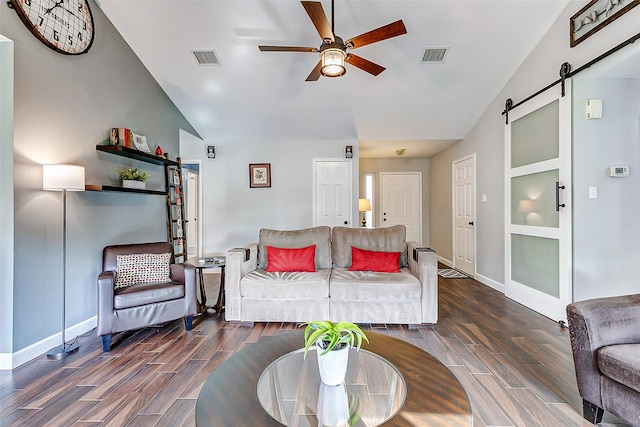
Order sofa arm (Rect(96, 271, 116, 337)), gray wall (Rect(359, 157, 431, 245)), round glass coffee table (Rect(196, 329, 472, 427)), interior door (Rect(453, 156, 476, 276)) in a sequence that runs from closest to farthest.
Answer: round glass coffee table (Rect(196, 329, 472, 427)) < sofa arm (Rect(96, 271, 116, 337)) < interior door (Rect(453, 156, 476, 276)) < gray wall (Rect(359, 157, 431, 245))

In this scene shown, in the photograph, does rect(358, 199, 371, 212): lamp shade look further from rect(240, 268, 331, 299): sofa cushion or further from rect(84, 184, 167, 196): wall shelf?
rect(84, 184, 167, 196): wall shelf

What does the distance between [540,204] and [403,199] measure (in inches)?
143

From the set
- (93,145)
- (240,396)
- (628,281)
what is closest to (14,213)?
(93,145)

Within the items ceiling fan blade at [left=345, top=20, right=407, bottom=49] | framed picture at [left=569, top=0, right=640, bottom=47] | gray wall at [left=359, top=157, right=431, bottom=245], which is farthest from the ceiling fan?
gray wall at [left=359, top=157, right=431, bottom=245]

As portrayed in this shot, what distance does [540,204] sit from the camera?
3211 millimetres

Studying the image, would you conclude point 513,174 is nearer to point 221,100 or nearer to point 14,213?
point 221,100

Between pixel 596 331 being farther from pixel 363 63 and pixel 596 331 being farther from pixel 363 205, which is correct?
pixel 363 205

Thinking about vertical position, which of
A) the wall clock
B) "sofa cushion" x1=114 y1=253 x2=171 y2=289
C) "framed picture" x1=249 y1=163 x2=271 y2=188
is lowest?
"sofa cushion" x1=114 y1=253 x2=171 y2=289

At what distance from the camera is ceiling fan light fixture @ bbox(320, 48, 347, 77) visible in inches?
90.7

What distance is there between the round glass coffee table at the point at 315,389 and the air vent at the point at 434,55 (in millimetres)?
3243

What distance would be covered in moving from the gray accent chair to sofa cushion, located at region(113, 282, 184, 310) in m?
2.91

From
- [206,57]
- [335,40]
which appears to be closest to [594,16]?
[335,40]

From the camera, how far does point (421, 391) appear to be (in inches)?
44.0

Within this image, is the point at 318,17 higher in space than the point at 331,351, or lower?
higher
